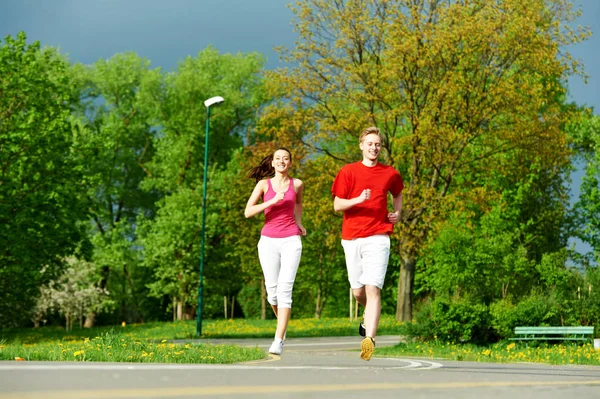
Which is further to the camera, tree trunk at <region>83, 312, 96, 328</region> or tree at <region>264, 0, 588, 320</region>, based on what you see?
tree trunk at <region>83, 312, 96, 328</region>

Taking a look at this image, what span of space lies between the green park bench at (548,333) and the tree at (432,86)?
961 centimetres

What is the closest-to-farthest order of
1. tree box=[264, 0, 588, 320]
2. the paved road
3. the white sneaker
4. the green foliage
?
1. the paved road
2. the white sneaker
3. the green foliage
4. tree box=[264, 0, 588, 320]

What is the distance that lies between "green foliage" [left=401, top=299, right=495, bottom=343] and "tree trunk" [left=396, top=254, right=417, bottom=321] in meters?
12.8

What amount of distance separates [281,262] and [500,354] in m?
6.74

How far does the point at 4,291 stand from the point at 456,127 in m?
17.1

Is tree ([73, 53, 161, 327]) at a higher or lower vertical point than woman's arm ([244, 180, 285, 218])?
higher

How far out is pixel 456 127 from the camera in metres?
30.0

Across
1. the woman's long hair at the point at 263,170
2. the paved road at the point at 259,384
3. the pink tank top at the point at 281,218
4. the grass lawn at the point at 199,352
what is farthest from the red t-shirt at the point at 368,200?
the paved road at the point at 259,384

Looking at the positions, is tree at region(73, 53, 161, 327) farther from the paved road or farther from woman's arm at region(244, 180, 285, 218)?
the paved road

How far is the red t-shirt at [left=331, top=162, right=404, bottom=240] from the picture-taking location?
8891mm

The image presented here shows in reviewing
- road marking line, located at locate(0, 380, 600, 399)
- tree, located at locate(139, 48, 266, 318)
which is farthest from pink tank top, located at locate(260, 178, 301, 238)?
tree, located at locate(139, 48, 266, 318)

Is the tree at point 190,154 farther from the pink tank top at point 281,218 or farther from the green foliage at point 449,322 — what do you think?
the pink tank top at point 281,218

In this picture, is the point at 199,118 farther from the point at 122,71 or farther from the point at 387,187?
the point at 387,187

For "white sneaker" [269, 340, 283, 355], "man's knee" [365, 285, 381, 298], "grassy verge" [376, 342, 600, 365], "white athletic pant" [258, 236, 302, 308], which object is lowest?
"grassy verge" [376, 342, 600, 365]
